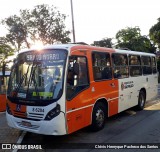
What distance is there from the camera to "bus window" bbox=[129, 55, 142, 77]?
10438 millimetres

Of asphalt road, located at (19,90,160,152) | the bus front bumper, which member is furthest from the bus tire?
the bus front bumper

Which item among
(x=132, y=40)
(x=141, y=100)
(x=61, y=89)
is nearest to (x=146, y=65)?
(x=141, y=100)

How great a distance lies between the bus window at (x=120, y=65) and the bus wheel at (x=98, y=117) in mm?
1488

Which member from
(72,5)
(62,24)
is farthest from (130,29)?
(72,5)

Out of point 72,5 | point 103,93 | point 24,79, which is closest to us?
point 24,79

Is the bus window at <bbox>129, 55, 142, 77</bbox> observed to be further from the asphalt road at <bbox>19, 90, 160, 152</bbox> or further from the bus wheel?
the bus wheel

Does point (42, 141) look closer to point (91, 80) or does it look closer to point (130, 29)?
point (91, 80)

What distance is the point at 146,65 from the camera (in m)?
11.9

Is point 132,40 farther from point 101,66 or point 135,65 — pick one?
point 101,66

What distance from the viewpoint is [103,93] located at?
27.4ft

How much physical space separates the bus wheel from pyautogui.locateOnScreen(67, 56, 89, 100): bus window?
950 mm

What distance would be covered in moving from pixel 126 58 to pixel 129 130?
3202mm

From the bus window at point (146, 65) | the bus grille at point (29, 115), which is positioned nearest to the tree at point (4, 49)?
the bus window at point (146, 65)

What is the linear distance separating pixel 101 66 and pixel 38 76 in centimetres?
237
